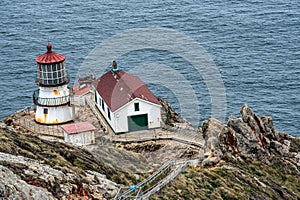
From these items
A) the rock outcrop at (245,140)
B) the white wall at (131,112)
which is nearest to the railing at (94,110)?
the white wall at (131,112)

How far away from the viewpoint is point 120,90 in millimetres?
54031

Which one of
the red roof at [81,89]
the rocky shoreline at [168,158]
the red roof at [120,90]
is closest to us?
the rocky shoreline at [168,158]

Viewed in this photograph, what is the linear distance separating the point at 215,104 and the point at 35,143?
153 ft

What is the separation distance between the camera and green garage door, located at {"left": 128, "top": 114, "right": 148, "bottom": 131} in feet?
171

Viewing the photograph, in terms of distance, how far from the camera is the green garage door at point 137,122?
52.2 metres

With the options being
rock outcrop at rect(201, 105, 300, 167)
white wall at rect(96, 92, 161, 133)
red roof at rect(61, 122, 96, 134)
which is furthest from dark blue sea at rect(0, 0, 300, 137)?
red roof at rect(61, 122, 96, 134)

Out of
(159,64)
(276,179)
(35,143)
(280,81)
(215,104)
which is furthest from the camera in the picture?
(159,64)

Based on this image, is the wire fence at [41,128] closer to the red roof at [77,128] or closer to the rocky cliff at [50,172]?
the red roof at [77,128]

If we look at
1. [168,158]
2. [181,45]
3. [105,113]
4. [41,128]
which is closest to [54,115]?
[41,128]

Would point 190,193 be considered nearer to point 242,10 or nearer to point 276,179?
point 276,179

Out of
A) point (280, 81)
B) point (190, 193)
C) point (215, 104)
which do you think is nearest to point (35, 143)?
point (190, 193)

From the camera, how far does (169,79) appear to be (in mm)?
90562

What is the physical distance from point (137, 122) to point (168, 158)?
5267 millimetres

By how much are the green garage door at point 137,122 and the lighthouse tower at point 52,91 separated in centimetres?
553
